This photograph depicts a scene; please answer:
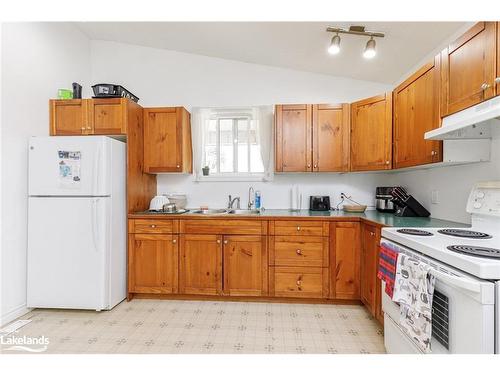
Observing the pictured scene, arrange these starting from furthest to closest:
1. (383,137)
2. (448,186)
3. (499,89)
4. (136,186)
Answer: (136,186)
(383,137)
(448,186)
(499,89)

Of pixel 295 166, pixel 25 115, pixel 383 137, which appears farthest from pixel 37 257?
pixel 383 137

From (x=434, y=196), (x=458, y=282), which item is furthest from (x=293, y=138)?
(x=458, y=282)

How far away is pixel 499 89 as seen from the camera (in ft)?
4.34

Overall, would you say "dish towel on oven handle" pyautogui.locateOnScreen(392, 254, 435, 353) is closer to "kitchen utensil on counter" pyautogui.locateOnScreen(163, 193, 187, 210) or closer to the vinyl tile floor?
the vinyl tile floor

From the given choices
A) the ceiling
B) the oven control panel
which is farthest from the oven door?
the ceiling

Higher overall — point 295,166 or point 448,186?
point 295,166

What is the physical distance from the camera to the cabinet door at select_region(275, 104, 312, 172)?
2.93 meters

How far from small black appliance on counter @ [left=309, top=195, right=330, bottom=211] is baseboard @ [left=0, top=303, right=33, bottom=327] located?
3050 mm

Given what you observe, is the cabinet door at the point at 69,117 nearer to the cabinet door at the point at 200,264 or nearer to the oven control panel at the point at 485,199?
the cabinet door at the point at 200,264

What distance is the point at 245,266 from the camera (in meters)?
2.63

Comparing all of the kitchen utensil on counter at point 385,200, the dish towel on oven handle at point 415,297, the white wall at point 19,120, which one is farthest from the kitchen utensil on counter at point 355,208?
the white wall at point 19,120

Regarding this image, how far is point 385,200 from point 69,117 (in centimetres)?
351

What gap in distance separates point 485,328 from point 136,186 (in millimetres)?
2920

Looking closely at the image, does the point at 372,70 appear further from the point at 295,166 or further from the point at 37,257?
the point at 37,257
